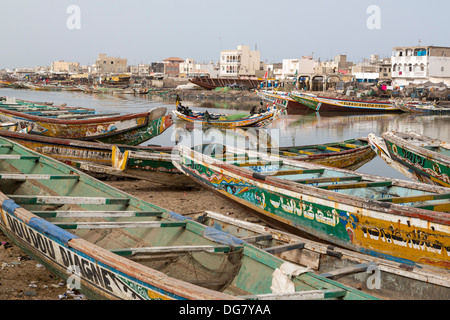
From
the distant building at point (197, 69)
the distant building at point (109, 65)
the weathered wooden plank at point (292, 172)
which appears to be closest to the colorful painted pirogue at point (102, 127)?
Result: the weathered wooden plank at point (292, 172)

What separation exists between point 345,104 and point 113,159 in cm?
3352

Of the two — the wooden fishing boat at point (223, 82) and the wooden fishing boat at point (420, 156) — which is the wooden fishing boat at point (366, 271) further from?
the wooden fishing boat at point (223, 82)

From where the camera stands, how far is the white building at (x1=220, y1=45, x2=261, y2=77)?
77500 mm

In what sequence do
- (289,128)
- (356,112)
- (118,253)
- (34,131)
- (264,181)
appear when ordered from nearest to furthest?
(118,253) < (264,181) < (34,131) < (289,128) < (356,112)

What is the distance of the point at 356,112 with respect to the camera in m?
41.6

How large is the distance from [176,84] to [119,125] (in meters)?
68.1

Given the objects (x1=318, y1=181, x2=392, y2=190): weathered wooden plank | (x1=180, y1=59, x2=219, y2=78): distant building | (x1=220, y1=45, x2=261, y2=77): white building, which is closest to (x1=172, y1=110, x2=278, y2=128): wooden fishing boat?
(x1=318, y1=181, x2=392, y2=190): weathered wooden plank

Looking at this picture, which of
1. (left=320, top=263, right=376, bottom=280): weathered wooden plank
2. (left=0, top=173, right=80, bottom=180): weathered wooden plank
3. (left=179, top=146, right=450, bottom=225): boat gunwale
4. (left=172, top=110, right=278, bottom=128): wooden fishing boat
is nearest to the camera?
(left=320, top=263, right=376, bottom=280): weathered wooden plank

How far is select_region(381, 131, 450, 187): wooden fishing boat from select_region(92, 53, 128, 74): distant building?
116169mm

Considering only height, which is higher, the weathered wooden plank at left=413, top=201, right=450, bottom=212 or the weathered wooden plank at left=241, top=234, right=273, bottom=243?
the weathered wooden plank at left=413, top=201, right=450, bottom=212

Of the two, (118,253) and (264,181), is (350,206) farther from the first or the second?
(118,253)

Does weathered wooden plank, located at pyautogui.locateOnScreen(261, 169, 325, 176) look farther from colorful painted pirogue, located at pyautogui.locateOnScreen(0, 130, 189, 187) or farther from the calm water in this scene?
the calm water

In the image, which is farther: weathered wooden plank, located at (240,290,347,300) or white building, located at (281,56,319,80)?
white building, located at (281,56,319,80)

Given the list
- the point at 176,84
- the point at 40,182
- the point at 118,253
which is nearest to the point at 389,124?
the point at 40,182
